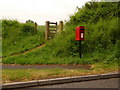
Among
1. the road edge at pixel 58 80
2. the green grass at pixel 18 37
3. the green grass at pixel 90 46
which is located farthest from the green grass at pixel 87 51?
the green grass at pixel 18 37

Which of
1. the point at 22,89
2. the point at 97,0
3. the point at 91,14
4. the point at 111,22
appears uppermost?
the point at 97,0

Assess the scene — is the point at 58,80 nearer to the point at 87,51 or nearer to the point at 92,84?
the point at 92,84

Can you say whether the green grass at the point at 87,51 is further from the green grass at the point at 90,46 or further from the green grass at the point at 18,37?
the green grass at the point at 18,37

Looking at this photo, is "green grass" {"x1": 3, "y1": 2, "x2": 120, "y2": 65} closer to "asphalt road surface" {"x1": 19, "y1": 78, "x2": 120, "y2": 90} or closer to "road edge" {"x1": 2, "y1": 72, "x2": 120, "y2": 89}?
"road edge" {"x1": 2, "y1": 72, "x2": 120, "y2": 89}

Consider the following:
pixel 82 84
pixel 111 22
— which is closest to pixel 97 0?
pixel 111 22

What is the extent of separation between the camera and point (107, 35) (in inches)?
448

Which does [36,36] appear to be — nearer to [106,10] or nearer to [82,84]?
[106,10]

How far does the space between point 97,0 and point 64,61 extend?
31.0 feet

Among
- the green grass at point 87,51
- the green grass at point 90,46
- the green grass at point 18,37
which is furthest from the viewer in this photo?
the green grass at point 18,37

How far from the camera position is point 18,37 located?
1705 cm

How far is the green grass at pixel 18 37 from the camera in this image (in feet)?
48.7

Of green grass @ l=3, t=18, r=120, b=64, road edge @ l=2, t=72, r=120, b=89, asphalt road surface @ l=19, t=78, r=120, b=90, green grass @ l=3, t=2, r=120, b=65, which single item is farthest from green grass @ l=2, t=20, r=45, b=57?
asphalt road surface @ l=19, t=78, r=120, b=90

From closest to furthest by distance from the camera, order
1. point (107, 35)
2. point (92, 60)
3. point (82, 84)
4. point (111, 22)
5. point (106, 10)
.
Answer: point (82, 84) < point (92, 60) < point (107, 35) < point (111, 22) < point (106, 10)

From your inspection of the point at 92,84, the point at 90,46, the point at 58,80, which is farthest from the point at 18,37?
the point at 92,84
